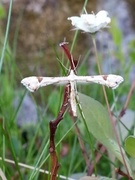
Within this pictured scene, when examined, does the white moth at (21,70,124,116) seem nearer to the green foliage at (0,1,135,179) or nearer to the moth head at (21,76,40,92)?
the moth head at (21,76,40,92)

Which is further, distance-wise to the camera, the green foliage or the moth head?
the green foliage

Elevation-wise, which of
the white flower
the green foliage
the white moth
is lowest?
the green foliage

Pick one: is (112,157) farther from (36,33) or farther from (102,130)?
(36,33)

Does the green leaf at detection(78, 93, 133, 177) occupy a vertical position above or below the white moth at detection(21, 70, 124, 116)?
below

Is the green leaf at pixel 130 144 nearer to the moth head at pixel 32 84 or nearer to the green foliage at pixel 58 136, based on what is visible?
the green foliage at pixel 58 136

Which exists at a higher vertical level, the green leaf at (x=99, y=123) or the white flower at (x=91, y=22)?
the white flower at (x=91, y=22)

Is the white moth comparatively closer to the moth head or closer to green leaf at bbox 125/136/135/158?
the moth head

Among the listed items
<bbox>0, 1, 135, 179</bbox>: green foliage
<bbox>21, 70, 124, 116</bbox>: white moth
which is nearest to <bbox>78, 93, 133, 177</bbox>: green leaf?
<bbox>0, 1, 135, 179</bbox>: green foliage

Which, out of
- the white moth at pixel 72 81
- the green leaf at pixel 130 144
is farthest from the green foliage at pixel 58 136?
the white moth at pixel 72 81

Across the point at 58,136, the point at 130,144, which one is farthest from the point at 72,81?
the point at 58,136
